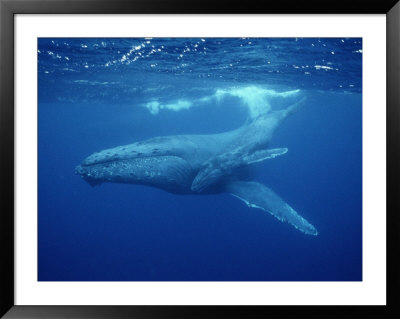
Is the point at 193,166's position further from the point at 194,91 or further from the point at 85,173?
the point at 194,91

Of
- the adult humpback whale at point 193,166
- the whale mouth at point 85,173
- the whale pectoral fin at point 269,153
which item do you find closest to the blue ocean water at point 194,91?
the whale mouth at point 85,173

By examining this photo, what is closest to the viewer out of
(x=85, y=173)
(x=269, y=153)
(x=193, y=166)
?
(x=269, y=153)

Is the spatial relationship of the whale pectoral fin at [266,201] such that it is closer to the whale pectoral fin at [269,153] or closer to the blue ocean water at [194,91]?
the blue ocean water at [194,91]

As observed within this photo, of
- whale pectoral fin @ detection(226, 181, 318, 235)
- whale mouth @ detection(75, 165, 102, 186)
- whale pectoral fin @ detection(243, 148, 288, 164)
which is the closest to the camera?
whale pectoral fin @ detection(243, 148, 288, 164)

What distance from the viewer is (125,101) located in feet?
→ 66.6

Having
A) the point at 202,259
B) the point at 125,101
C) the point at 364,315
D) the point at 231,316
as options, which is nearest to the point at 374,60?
the point at 364,315

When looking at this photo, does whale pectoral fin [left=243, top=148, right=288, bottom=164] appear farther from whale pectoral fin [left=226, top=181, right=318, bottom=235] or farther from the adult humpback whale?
whale pectoral fin [left=226, top=181, right=318, bottom=235]

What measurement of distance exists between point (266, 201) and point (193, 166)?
2.50 m

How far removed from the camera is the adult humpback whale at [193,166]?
420 inches

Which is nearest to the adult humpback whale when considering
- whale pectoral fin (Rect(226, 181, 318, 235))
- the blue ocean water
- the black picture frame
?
A: whale pectoral fin (Rect(226, 181, 318, 235))

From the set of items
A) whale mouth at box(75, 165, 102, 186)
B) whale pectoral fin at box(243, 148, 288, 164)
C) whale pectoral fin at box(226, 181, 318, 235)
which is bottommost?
whale pectoral fin at box(226, 181, 318, 235)

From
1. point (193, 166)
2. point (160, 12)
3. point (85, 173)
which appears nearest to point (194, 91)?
point (193, 166)

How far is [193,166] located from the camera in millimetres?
11555

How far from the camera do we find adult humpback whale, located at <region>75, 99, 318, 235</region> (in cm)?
1066
